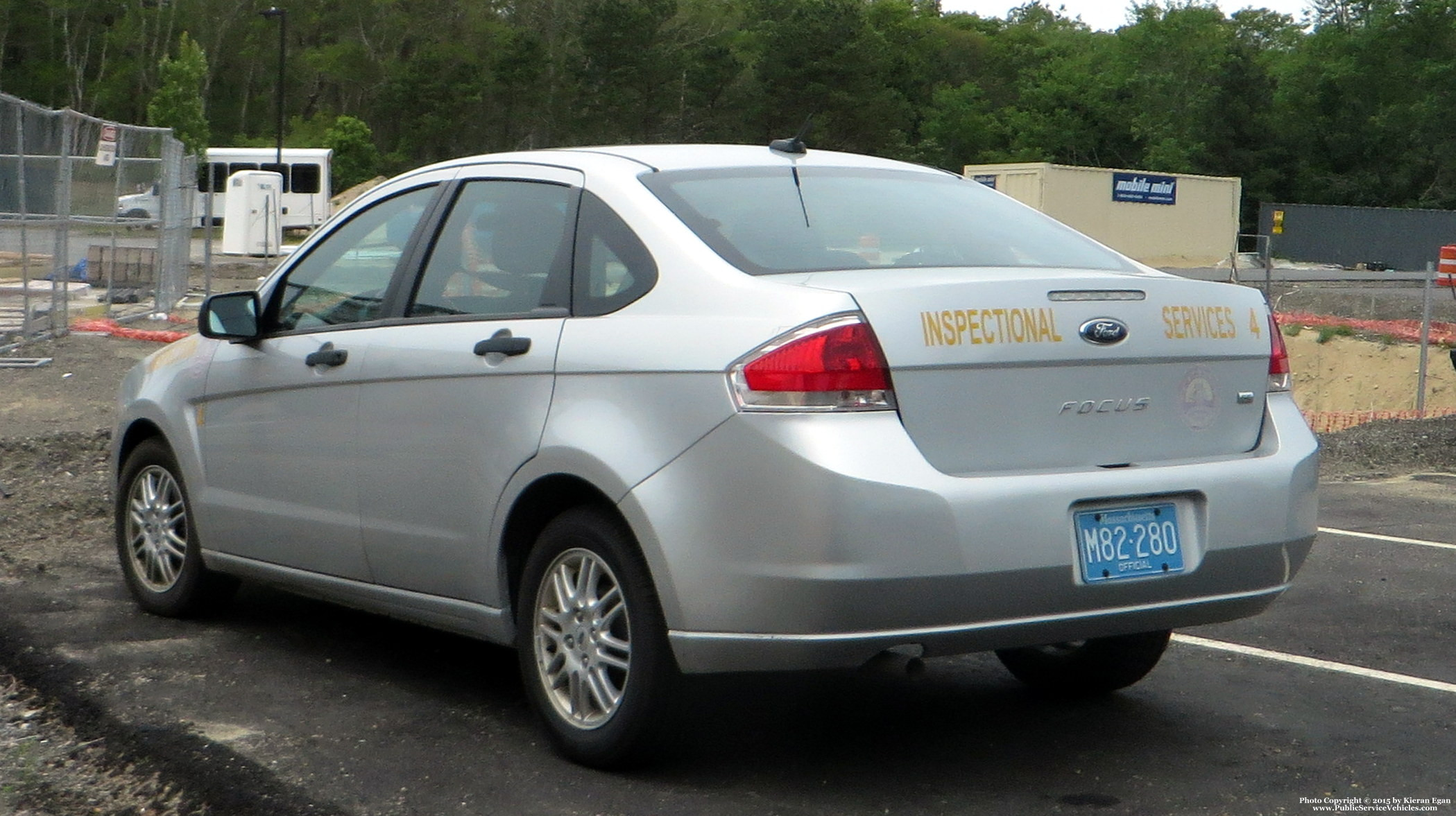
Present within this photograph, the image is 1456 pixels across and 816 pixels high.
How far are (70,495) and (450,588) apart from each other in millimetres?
4778

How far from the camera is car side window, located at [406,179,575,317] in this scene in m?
4.64

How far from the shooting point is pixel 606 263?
446 cm

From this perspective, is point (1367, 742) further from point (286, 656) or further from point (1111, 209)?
point (1111, 209)

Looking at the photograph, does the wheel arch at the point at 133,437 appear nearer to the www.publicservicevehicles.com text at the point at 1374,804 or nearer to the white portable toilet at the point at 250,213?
the www.publicservicevehicles.com text at the point at 1374,804

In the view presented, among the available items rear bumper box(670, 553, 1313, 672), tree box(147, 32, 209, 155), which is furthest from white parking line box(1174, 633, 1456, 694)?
tree box(147, 32, 209, 155)

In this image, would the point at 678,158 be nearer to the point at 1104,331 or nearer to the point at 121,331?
the point at 1104,331

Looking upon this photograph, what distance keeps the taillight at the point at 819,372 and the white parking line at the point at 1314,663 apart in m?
2.46

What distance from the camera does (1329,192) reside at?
78.4 meters

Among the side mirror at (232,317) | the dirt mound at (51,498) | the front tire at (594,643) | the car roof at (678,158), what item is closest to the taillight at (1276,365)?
the car roof at (678,158)

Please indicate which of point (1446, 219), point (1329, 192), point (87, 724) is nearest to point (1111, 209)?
point (1446, 219)

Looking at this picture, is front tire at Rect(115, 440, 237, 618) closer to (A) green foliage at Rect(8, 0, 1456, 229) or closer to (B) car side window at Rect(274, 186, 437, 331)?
(B) car side window at Rect(274, 186, 437, 331)

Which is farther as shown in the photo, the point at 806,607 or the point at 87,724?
the point at 87,724

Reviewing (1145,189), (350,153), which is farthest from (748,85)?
(1145,189)

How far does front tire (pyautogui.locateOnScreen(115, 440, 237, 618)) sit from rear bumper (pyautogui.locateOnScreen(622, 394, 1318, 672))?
8.52 feet
